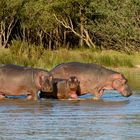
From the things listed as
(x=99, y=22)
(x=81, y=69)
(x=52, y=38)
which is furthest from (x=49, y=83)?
(x=52, y=38)

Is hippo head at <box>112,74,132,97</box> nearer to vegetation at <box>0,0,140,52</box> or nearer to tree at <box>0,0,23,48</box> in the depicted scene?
vegetation at <box>0,0,140,52</box>

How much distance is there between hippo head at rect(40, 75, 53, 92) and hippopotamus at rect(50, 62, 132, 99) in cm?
71

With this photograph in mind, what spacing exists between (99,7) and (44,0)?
4359mm

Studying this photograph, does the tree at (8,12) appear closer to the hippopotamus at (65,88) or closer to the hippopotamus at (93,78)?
the hippopotamus at (93,78)

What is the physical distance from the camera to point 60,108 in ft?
35.9

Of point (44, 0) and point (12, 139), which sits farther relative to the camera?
point (44, 0)

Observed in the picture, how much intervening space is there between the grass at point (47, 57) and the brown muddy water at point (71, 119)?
8.73 meters

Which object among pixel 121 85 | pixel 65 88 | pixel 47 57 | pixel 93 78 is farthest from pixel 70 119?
pixel 47 57

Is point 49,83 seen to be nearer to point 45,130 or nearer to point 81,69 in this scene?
point 81,69

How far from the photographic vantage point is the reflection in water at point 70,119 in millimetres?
8023

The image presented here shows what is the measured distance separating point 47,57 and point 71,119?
1286cm

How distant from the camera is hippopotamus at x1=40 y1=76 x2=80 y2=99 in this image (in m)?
12.5

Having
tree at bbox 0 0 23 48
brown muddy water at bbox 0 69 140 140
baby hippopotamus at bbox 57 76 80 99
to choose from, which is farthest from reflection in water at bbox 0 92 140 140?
tree at bbox 0 0 23 48

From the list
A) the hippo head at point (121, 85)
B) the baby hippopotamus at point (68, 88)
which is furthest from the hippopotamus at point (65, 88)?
the hippo head at point (121, 85)
